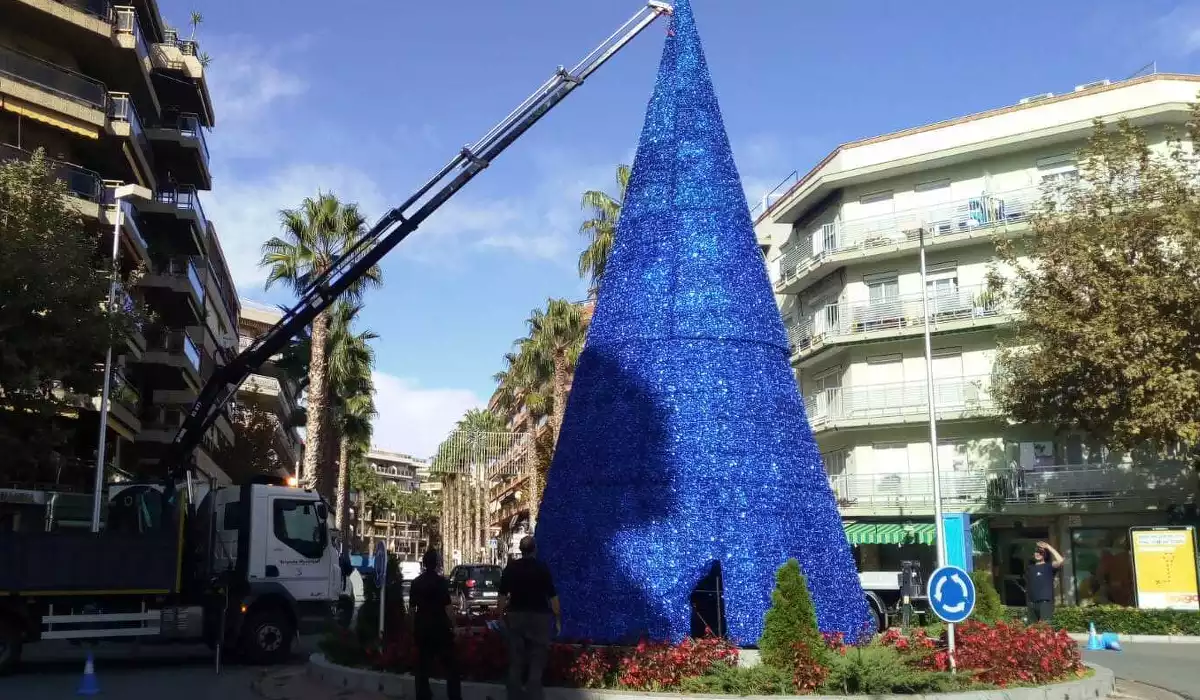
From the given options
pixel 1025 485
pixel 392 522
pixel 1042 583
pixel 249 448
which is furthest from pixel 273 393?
pixel 392 522

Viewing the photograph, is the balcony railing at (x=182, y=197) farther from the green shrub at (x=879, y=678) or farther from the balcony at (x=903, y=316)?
the green shrub at (x=879, y=678)

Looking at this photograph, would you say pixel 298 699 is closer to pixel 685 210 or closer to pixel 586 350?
pixel 586 350

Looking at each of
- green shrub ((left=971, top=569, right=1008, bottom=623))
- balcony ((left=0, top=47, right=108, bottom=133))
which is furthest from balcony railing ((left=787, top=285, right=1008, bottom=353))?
balcony ((left=0, top=47, right=108, bottom=133))

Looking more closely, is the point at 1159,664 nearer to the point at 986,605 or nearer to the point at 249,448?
the point at 986,605

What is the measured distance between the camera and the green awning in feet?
112

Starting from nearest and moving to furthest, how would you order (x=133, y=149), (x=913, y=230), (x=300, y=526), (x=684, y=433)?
1. (x=684, y=433)
2. (x=300, y=526)
3. (x=133, y=149)
4. (x=913, y=230)

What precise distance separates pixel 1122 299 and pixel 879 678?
17065mm

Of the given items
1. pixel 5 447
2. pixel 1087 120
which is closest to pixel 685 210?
pixel 5 447

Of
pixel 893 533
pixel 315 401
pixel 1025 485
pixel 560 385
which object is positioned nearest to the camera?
pixel 315 401

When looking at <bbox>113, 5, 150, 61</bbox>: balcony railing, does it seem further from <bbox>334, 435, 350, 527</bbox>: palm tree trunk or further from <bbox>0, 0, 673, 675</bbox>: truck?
<bbox>334, 435, 350, 527</bbox>: palm tree trunk

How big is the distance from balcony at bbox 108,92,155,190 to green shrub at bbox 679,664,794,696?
85.4 ft

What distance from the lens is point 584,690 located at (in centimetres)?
1113

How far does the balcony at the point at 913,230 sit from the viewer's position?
34.8 meters

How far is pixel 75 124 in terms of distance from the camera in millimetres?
28906
